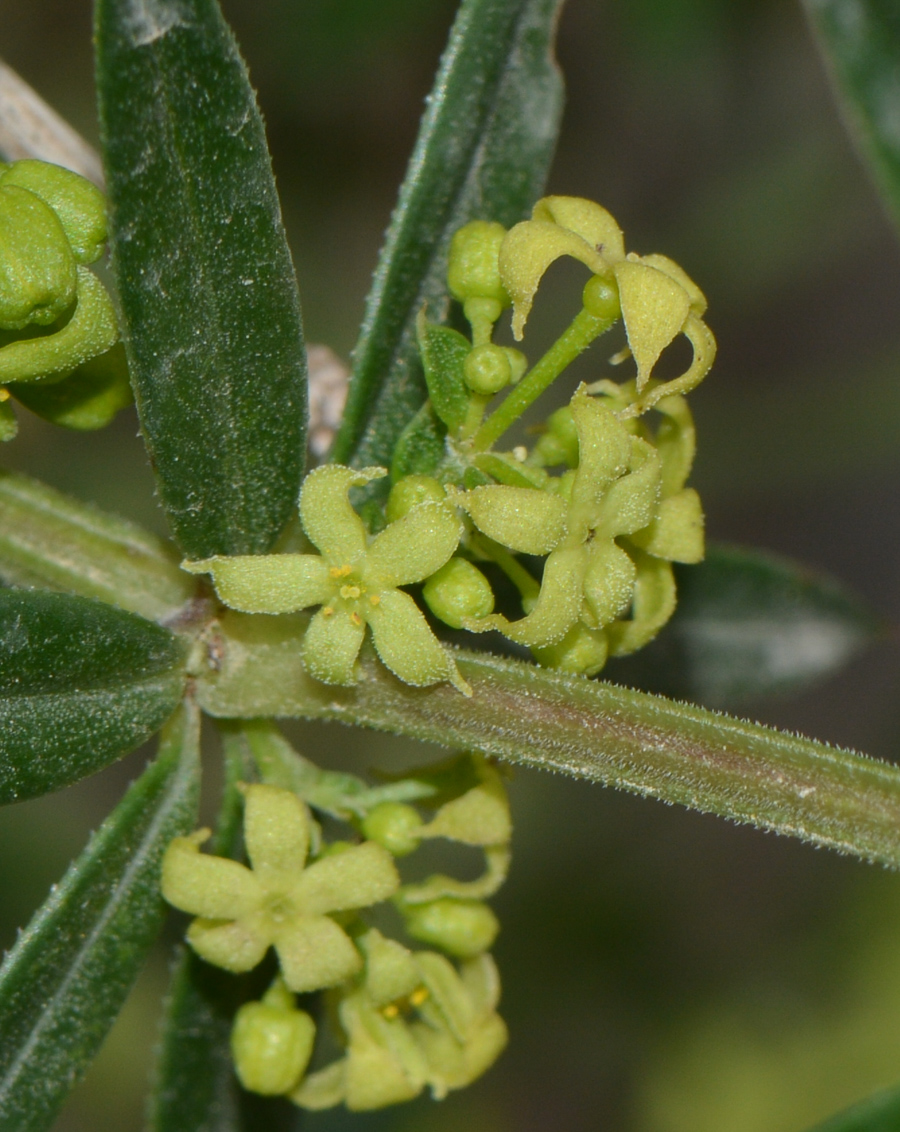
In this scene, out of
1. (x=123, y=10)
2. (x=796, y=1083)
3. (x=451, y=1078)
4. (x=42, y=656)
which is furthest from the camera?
(x=796, y=1083)

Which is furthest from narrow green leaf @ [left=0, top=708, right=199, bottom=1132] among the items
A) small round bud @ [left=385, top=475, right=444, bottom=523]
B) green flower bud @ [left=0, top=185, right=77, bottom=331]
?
green flower bud @ [left=0, top=185, right=77, bottom=331]

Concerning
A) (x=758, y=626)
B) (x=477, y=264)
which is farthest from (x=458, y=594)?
(x=758, y=626)

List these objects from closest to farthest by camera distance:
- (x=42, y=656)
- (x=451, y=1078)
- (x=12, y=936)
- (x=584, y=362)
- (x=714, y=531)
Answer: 1. (x=42, y=656)
2. (x=451, y=1078)
3. (x=12, y=936)
4. (x=584, y=362)
5. (x=714, y=531)

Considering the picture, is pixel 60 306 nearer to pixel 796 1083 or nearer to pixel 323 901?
pixel 323 901

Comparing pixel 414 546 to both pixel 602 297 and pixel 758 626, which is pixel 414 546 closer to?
pixel 602 297

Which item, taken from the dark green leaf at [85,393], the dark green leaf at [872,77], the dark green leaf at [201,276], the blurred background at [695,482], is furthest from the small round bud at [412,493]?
the blurred background at [695,482]

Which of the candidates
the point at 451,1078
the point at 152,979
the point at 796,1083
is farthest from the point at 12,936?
the point at 451,1078
